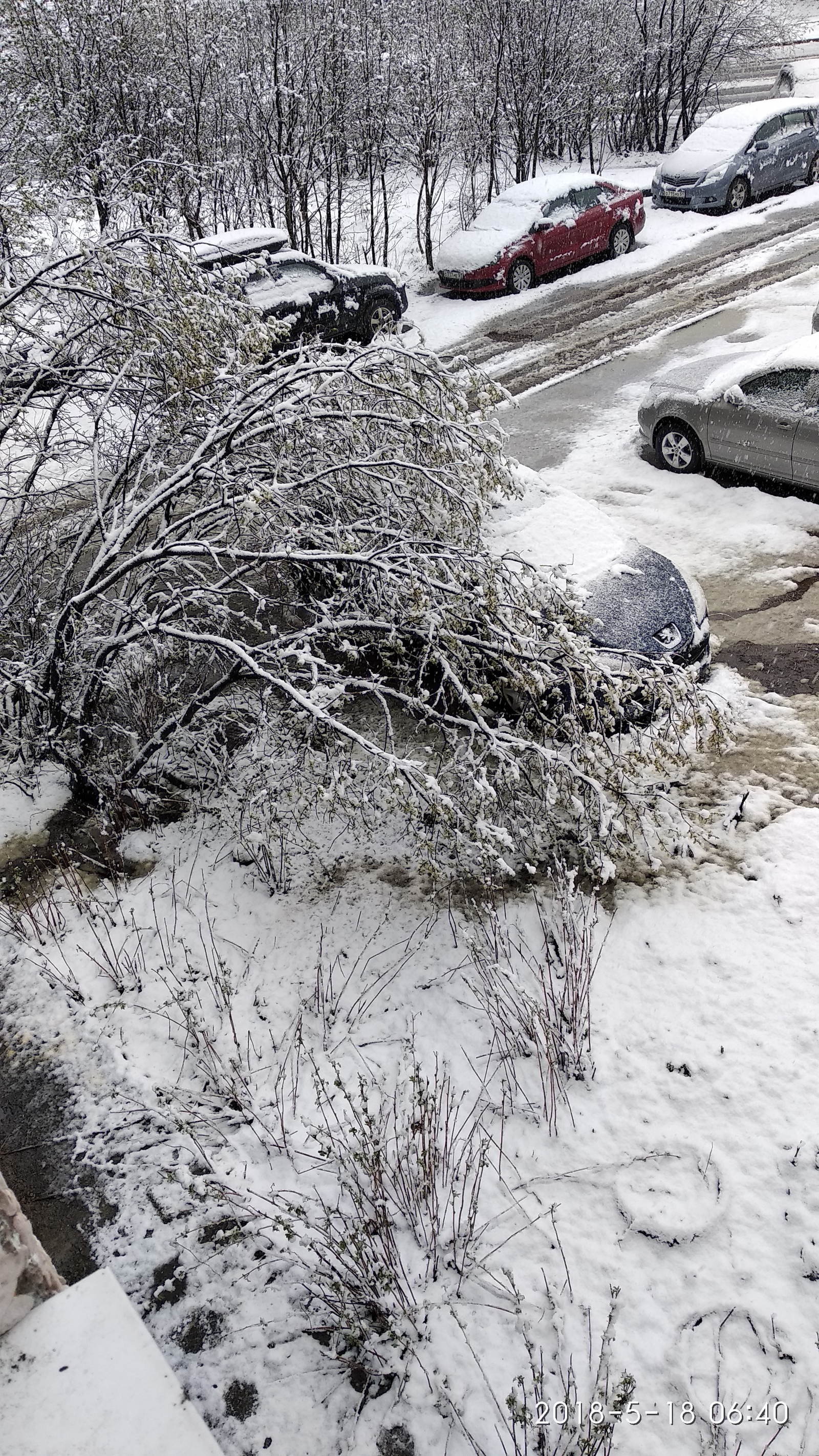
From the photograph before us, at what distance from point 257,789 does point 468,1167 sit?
8.35 ft

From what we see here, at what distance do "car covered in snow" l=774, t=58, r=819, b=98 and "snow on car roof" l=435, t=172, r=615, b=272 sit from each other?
1451cm

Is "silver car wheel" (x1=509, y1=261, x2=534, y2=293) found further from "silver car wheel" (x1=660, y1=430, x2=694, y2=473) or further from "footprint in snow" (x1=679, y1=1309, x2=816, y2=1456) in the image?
"footprint in snow" (x1=679, y1=1309, x2=816, y2=1456)

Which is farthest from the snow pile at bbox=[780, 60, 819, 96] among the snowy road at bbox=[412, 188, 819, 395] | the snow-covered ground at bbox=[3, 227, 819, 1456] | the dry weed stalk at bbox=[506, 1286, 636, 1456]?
the dry weed stalk at bbox=[506, 1286, 636, 1456]

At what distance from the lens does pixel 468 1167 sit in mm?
3207

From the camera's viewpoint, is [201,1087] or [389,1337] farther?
[201,1087]

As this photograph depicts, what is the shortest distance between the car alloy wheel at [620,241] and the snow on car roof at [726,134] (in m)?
3.01

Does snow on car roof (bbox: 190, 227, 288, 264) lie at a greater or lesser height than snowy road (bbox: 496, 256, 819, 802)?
greater

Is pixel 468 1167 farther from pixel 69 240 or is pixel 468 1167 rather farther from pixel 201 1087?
pixel 69 240

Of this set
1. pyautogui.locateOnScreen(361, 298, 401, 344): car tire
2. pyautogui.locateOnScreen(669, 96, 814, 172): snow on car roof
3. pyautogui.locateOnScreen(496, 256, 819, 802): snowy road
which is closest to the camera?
pyautogui.locateOnScreen(496, 256, 819, 802): snowy road

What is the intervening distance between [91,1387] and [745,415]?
8.98 metres

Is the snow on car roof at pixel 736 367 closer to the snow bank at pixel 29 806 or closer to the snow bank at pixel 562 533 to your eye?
the snow bank at pixel 562 533

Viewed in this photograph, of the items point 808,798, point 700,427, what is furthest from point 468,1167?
point 700,427

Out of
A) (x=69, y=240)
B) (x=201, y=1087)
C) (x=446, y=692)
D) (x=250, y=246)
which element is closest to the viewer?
(x=201, y=1087)

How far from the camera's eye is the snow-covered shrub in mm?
4398
